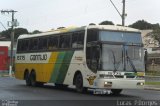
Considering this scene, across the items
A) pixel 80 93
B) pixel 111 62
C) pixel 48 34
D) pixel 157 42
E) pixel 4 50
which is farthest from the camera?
pixel 157 42

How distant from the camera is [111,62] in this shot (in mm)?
24734

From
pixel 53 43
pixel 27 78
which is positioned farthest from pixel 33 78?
pixel 53 43

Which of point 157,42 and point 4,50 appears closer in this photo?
point 4,50

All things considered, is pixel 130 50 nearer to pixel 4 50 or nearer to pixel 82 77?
pixel 82 77

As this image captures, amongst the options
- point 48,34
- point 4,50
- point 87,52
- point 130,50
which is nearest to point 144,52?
point 130,50

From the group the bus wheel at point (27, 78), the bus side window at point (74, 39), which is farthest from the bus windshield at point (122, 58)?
the bus wheel at point (27, 78)

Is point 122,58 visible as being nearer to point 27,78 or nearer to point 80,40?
point 80,40

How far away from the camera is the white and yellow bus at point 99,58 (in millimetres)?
24672

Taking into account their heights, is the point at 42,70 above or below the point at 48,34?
below

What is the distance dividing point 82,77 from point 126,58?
2640 millimetres

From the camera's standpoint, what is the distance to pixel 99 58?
2467 cm

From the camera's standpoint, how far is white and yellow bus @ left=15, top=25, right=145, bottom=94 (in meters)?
24.7

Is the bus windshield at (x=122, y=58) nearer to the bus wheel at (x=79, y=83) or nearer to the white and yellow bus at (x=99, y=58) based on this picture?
the white and yellow bus at (x=99, y=58)

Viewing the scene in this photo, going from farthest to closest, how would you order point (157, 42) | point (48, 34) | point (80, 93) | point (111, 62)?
point (157, 42)
point (48, 34)
point (80, 93)
point (111, 62)
